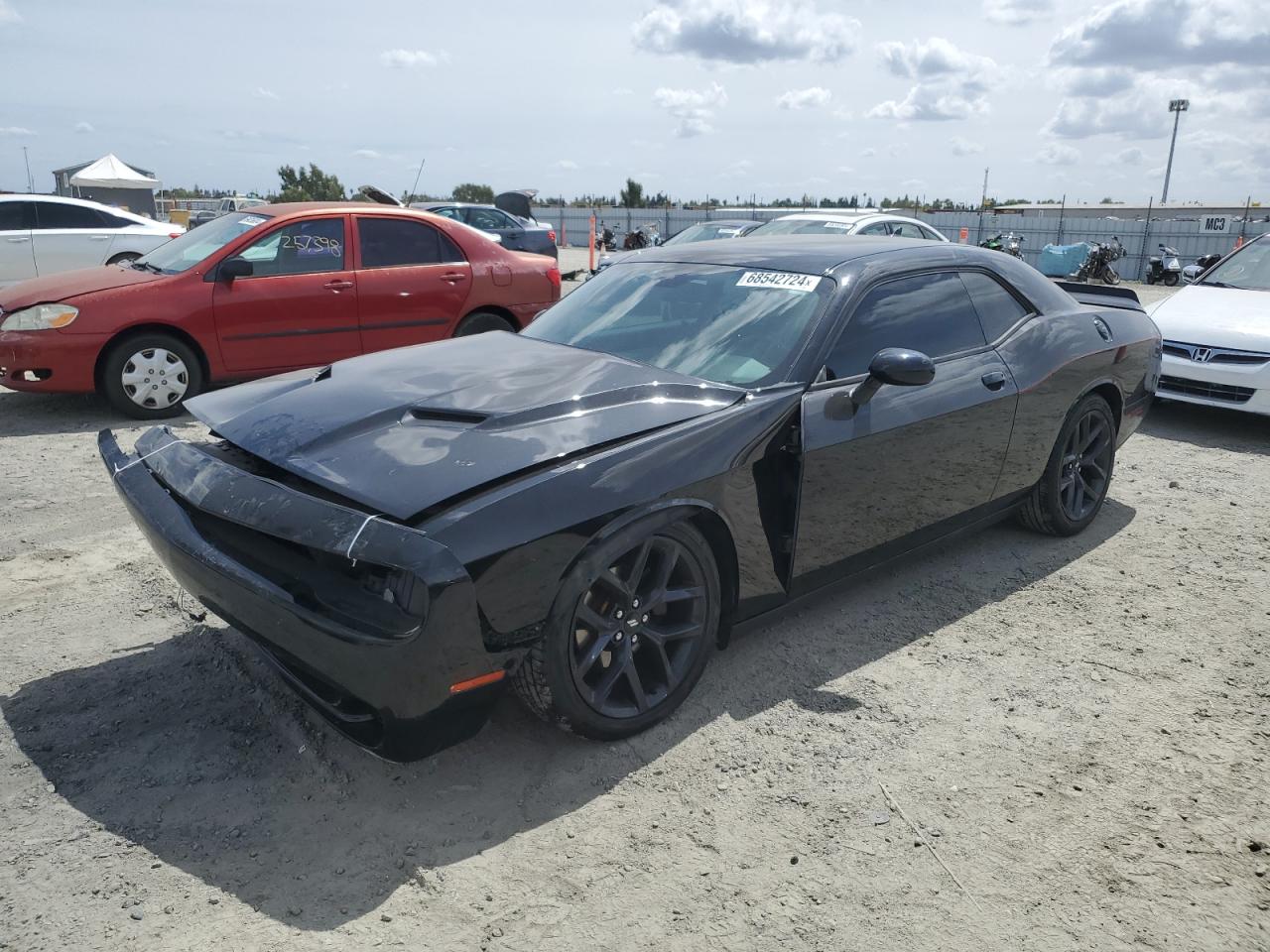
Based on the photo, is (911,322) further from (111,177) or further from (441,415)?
(111,177)

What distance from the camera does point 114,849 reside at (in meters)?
2.41

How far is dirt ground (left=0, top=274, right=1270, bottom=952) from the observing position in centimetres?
225

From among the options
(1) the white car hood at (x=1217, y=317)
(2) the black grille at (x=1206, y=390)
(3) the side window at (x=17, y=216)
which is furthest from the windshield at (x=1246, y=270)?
(3) the side window at (x=17, y=216)

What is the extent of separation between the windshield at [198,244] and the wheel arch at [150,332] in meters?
0.45

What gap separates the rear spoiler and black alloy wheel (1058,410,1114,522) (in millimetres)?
791

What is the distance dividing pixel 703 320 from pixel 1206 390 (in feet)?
17.5

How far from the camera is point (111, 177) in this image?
2988 centimetres

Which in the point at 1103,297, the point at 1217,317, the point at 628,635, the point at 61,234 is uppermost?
the point at 61,234

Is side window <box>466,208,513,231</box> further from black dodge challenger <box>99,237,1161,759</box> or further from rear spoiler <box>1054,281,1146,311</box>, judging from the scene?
black dodge challenger <box>99,237,1161,759</box>

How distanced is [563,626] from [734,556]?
737 mm

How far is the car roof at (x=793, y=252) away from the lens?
12.3 feet

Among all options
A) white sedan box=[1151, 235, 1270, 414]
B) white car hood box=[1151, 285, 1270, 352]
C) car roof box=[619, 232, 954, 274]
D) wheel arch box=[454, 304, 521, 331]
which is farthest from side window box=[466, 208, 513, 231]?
car roof box=[619, 232, 954, 274]

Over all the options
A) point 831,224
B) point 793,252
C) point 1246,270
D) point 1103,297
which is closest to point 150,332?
point 793,252

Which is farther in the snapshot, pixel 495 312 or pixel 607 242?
pixel 607 242
